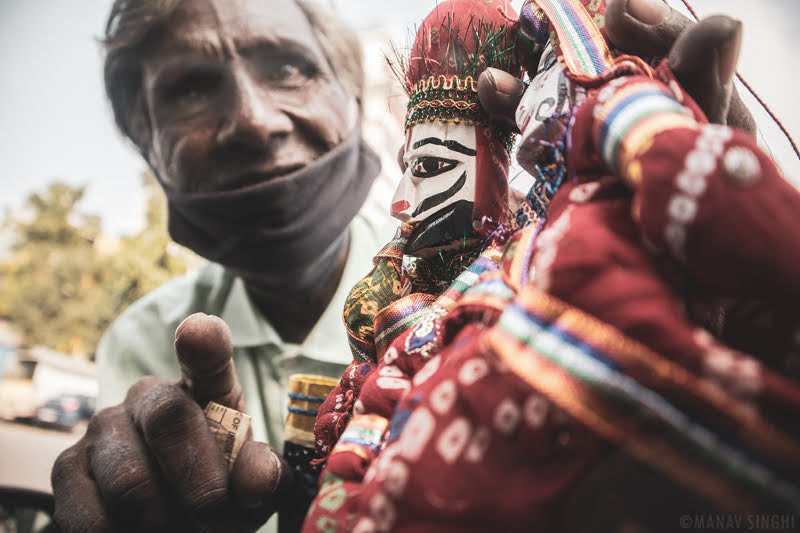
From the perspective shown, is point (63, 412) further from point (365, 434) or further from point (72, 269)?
point (365, 434)

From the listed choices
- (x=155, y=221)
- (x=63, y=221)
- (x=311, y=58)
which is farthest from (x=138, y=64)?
(x=63, y=221)

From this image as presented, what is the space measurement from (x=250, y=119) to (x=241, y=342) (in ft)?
1.88

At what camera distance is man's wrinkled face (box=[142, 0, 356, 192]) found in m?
1.24

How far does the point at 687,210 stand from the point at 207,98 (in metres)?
1.19

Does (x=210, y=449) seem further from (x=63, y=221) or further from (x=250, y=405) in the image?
A: (x=63, y=221)

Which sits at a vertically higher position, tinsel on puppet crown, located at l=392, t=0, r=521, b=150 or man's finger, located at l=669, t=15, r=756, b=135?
man's finger, located at l=669, t=15, r=756, b=135

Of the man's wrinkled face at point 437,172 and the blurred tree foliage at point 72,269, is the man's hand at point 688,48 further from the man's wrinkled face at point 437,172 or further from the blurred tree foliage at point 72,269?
the blurred tree foliage at point 72,269

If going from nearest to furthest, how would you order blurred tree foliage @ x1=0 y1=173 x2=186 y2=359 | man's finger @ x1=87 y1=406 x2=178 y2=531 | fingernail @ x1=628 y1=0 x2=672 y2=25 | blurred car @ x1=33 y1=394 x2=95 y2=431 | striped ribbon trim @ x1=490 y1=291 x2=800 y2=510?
striped ribbon trim @ x1=490 y1=291 x2=800 y2=510 < fingernail @ x1=628 y1=0 x2=672 y2=25 < man's finger @ x1=87 y1=406 x2=178 y2=531 < blurred tree foliage @ x1=0 y1=173 x2=186 y2=359 < blurred car @ x1=33 y1=394 x2=95 y2=431

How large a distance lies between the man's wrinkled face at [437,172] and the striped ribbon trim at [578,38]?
0.21 metres

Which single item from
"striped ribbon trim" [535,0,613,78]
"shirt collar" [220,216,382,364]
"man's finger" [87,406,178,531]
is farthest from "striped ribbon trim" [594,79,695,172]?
"shirt collar" [220,216,382,364]

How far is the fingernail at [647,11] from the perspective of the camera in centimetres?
59

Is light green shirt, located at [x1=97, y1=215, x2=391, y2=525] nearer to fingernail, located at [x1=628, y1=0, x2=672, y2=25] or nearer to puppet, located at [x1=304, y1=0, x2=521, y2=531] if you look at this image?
puppet, located at [x1=304, y1=0, x2=521, y2=531]

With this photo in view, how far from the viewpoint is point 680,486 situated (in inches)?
13.5

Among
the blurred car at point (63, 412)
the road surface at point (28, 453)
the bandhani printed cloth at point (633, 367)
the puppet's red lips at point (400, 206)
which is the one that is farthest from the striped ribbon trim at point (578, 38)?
the blurred car at point (63, 412)
